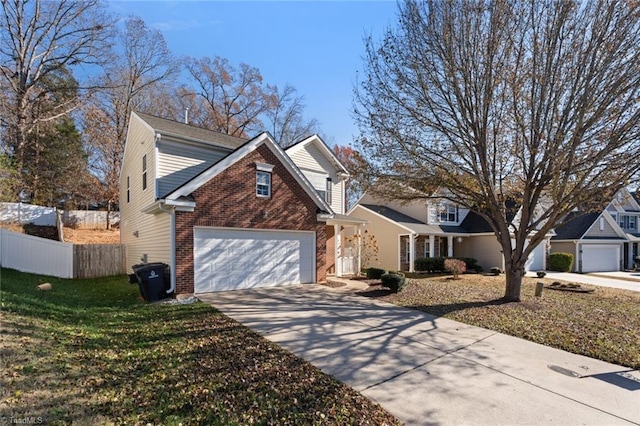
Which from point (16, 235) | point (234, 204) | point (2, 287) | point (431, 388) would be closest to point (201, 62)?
point (16, 235)

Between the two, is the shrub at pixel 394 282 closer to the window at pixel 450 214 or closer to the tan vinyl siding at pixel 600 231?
the window at pixel 450 214

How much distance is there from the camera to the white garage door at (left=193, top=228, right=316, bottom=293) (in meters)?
10.8

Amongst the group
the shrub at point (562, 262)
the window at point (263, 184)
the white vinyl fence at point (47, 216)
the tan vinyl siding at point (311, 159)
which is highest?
the tan vinyl siding at point (311, 159)

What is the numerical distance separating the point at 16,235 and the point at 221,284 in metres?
9.89

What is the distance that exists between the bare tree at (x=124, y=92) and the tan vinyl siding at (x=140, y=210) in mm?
11014

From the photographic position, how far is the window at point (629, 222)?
29875 mm

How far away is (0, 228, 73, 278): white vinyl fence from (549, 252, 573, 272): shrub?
96.3 feet

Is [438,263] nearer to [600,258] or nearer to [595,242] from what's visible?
[595,242]

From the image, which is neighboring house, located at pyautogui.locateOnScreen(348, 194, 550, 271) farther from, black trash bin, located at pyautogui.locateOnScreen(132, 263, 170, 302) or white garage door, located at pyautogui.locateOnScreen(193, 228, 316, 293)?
black trash bin, located at pyautogui.locateOnScreen(132, 263, 170, 302)

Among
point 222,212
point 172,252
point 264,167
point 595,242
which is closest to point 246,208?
point 222,212

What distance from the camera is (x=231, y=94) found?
31453 mm

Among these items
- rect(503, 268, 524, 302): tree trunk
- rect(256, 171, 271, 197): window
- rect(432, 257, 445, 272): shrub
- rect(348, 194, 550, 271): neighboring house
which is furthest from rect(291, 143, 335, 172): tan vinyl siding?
rect(503, 268, 524, 302): tree trunk

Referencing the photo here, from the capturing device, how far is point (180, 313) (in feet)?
26.6

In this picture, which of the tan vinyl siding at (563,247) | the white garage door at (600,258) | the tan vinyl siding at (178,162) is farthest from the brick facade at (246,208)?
the white garage door at (600,258)
